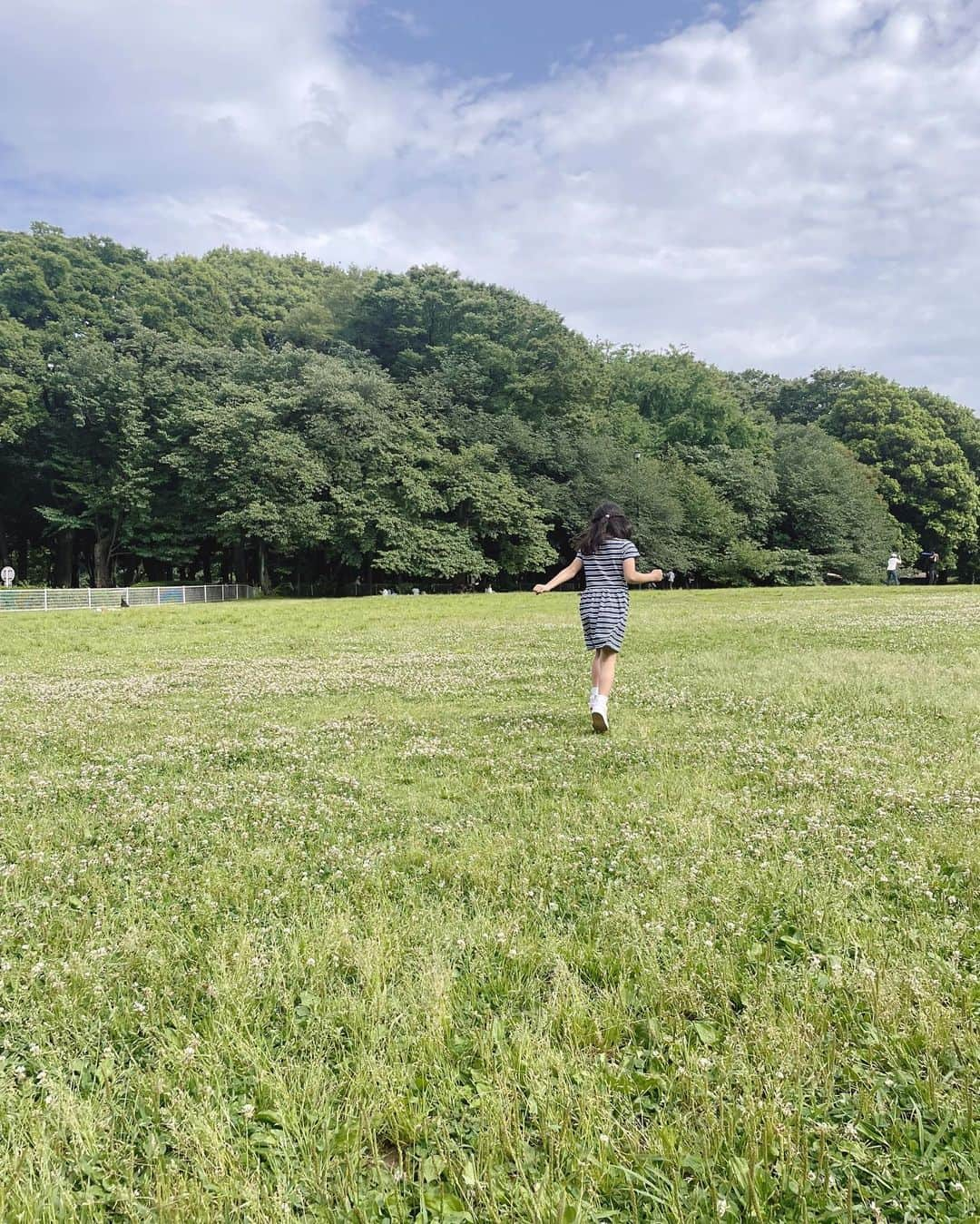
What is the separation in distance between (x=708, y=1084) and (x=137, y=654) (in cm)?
1801

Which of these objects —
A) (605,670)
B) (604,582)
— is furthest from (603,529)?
(605,670)

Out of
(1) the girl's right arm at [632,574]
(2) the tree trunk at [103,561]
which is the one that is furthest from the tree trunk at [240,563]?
(1) the girl's right arm at [632,574]

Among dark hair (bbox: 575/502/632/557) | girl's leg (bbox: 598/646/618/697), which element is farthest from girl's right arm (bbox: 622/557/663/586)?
girl's leg (bbox: 598/646/618/697)

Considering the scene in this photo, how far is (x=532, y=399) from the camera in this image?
67.2 m

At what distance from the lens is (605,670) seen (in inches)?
340

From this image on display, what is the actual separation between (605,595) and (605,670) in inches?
38.7

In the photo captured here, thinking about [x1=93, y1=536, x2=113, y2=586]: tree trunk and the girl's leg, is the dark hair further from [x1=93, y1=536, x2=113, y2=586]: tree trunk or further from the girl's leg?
[x1=93, y1=536, x2=113, y2=586]: tree trunk

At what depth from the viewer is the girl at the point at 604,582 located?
8.70 meters

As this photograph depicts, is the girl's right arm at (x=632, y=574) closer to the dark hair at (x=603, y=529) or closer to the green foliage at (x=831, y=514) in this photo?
the dark hair at (x=603, y=529)

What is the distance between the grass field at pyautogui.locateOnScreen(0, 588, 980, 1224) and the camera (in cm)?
225

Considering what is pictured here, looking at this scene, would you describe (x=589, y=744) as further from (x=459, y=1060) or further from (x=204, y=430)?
(x=204, y=430)

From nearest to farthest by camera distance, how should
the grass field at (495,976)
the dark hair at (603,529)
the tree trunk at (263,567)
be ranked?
the grass field at (495,976) → the dark hair at (603,529) → the tree trunk at (263,567)

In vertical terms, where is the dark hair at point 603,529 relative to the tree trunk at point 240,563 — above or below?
below

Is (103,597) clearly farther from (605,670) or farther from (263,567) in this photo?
(605,670)
